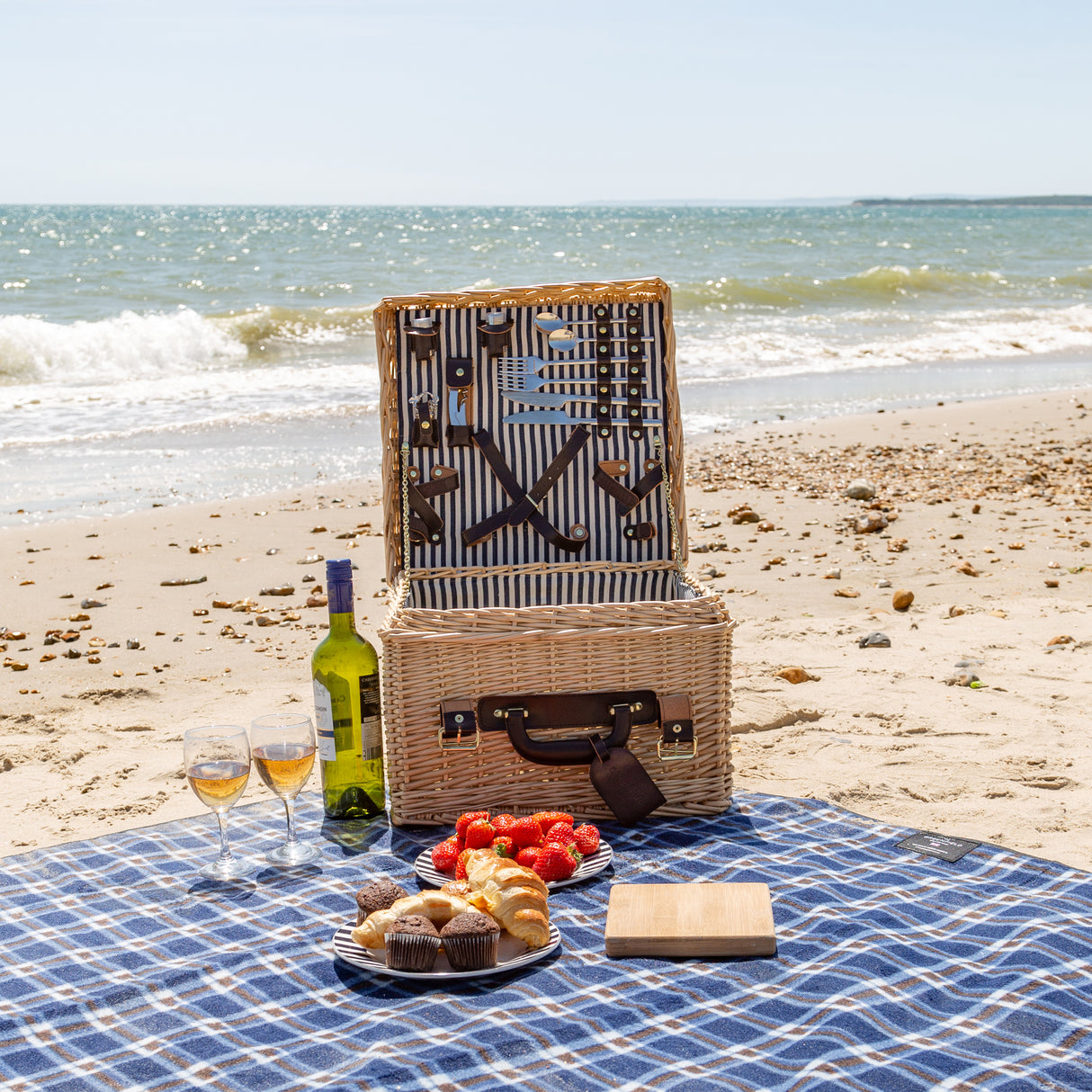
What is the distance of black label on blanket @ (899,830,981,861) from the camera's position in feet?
9.71

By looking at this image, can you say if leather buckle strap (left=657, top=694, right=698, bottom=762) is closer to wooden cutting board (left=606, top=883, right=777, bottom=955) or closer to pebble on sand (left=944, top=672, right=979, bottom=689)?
wooden cutting board (left=606, top=883, right=777, bottom=955)

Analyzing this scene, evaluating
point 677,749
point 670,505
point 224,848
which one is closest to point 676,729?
point 677,749

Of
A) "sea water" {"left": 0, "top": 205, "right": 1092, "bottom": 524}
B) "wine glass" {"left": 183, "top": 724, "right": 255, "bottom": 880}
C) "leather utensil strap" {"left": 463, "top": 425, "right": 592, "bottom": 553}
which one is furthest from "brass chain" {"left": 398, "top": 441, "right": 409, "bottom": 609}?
"sea water" {"left": 0, "top": 205, "right": 1092, "bottom": 524}

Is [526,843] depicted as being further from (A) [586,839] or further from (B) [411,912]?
(B) [411,912]

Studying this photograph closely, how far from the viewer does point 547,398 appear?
4.03 metres

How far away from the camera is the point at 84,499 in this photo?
7.94m

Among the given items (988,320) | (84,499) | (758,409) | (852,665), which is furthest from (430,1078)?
(988,320)

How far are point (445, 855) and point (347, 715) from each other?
0.52 m

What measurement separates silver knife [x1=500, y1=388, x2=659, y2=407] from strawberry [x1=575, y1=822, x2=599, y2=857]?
1.53m

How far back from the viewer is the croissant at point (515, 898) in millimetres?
2475

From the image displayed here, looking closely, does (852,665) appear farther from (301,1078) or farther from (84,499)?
(84,499)

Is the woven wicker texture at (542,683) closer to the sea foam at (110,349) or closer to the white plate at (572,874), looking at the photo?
the white plate at (572,874)

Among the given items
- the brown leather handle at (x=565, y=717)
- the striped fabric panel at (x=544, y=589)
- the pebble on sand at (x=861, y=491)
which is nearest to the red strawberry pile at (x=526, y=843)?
the brown leather handle at (x=565, y=717)

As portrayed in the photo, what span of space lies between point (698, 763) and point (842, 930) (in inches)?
30.7
